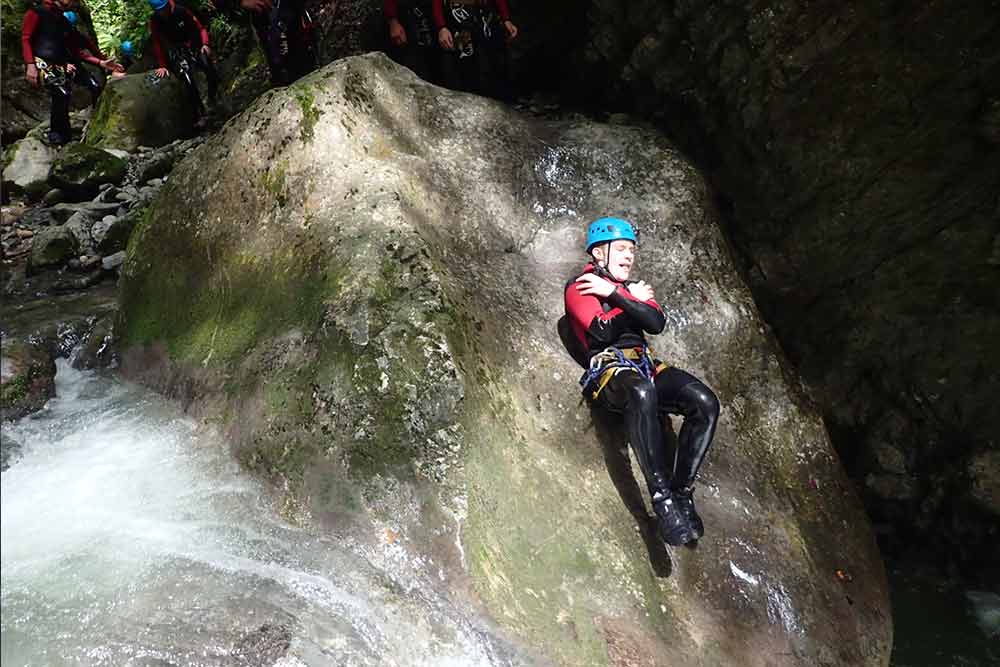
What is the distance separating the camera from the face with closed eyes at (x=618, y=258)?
5344 mm

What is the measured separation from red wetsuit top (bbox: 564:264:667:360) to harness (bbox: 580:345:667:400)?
9cm

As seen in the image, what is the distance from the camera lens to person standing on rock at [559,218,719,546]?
4.53 meters

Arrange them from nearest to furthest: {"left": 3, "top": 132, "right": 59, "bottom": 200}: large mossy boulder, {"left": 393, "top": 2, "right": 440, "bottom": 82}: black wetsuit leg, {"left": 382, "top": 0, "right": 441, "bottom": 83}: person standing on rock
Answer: {"left": 382, "top": 0, "right": 441, "bottom": 83}: person standing on rock
{"left": 393, "top": 2, "right": 440, "bottom": 82}: black wetsuit leg
{"left": 3, "top": 132, "right": 59, "bottom": 200}: large mossy boulder

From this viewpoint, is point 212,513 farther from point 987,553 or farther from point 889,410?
point 987,553

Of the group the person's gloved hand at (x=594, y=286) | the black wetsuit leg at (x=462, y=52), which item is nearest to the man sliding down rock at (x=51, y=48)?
the black wetsuit leg at (x=462, y=52)

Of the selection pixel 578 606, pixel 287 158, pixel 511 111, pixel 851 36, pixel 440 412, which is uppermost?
pixel 851 36

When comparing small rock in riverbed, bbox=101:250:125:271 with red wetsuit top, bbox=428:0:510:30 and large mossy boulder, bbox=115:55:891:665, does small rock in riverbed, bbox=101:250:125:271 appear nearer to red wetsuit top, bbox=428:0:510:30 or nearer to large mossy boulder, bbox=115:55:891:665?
large mossy boulder, bbox=115:55:891:665

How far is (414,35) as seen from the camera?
8703 millimetres

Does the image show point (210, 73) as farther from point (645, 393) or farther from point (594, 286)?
point (645, 393)

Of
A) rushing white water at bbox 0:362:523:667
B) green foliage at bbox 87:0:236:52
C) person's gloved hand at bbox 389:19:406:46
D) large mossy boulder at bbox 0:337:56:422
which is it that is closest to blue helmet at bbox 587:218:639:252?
rushing white water at bbox 0:362:523:667

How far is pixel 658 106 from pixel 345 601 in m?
6.35

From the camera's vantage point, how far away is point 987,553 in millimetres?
6688

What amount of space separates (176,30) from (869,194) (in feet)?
36.2

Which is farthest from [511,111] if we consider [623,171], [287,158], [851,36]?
[851,36]
